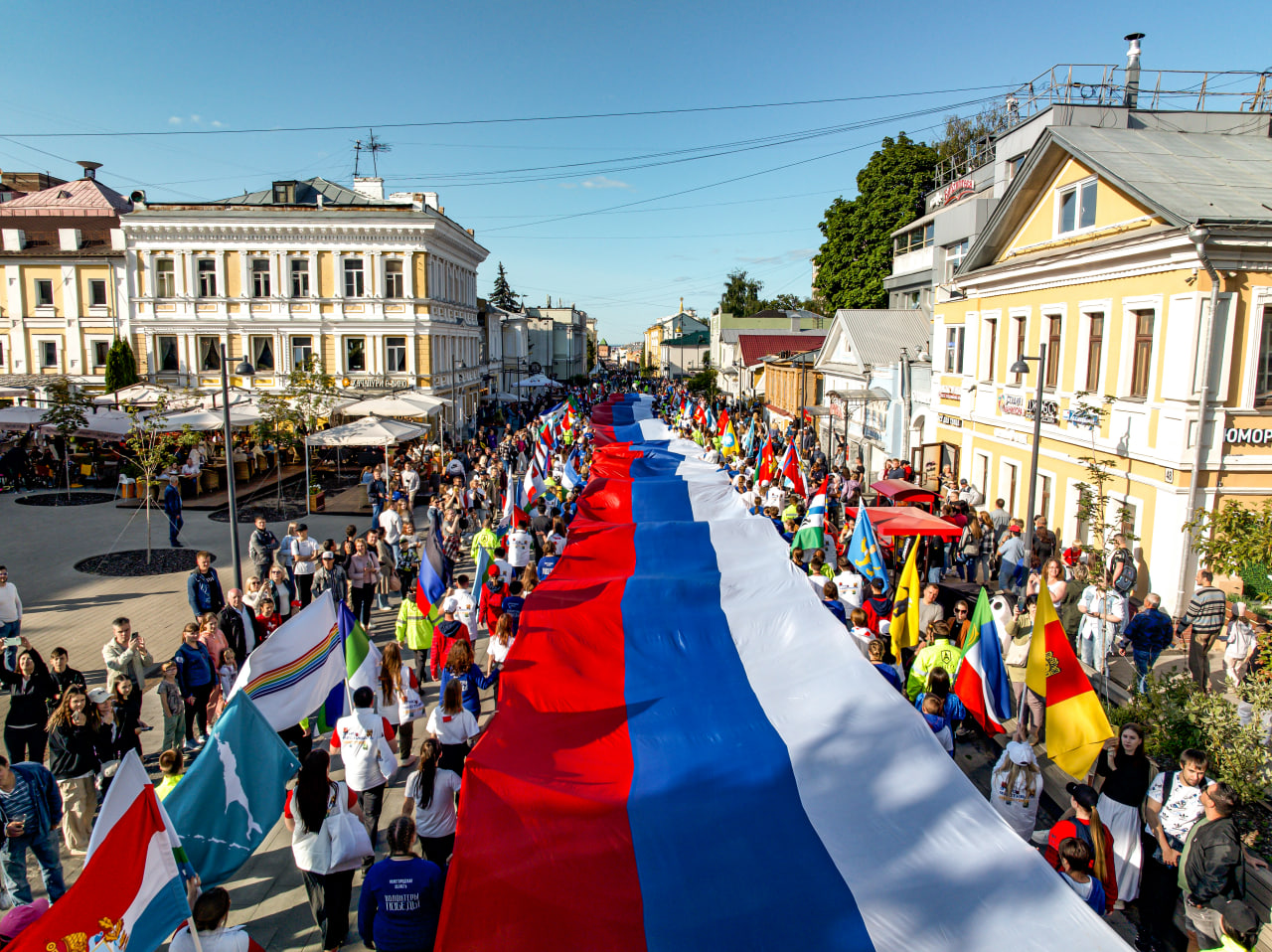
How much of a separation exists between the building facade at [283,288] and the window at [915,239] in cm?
2206

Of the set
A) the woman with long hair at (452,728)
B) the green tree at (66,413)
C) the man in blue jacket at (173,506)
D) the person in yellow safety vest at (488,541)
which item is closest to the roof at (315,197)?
the green tree at (66,413)

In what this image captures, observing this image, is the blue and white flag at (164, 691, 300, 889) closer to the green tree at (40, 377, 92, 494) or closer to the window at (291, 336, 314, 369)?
the green tree at (40, 377, 92, 494)

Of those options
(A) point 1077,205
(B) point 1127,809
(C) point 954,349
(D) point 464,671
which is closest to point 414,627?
(D) point 464,671

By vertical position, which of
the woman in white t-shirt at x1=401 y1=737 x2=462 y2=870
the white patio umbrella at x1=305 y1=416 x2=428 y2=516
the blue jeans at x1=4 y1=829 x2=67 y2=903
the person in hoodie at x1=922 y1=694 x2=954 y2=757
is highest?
the white patio umbrella at x1=305 y1=416 x2=428 y2=516

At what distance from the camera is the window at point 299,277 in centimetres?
3491

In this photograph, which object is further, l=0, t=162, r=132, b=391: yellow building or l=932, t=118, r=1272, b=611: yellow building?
l=0, t=162, r=132, b=391: yellow building

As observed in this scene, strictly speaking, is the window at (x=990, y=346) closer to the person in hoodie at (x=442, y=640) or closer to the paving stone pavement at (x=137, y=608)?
the paving stone pavement at (x=137, y=608)

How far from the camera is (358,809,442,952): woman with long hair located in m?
5.07

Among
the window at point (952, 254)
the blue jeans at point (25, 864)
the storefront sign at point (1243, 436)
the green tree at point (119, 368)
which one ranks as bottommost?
the blue jeans at point (25, 864)

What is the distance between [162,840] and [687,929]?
3194 millimetres

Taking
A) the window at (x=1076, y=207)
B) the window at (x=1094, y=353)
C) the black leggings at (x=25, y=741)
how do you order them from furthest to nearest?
the window at (x=1076, y=207), the window at (x=1094, y=353), the black leggings at (x=25, y=741)

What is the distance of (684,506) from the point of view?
16.9 m

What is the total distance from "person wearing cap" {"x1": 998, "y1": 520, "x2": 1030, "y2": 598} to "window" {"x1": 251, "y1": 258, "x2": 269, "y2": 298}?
31766mm

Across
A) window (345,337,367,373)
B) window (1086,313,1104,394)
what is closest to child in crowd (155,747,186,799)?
window (1086,313,1104,394)
